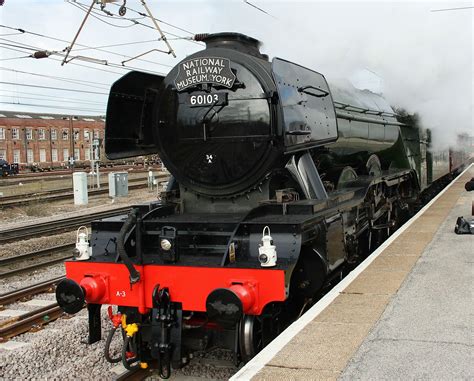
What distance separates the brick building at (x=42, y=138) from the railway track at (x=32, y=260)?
4472 cm

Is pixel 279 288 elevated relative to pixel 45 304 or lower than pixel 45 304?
elevated

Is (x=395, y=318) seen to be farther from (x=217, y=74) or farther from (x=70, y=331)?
(x=70, y=331)

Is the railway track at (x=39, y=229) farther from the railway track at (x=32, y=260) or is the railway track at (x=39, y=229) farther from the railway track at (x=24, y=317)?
the railway track at (x=24, y=317)

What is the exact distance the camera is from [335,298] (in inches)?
173

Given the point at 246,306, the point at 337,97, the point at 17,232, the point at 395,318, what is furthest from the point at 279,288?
the point at 17,232

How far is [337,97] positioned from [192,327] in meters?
3.54

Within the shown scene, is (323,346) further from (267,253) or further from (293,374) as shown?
(267,253)

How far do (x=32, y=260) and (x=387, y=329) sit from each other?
7325mm

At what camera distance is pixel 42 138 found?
5806cm

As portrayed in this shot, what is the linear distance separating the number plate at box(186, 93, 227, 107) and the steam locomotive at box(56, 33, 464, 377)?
1 cm

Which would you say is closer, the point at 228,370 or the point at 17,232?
the point at 228,370

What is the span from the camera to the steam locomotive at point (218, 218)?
3908 millimetres

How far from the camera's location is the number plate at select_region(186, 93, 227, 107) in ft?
15.1

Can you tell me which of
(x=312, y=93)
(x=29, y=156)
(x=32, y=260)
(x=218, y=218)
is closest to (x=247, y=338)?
(x=218, y=218)
